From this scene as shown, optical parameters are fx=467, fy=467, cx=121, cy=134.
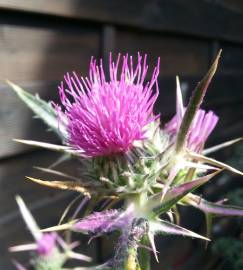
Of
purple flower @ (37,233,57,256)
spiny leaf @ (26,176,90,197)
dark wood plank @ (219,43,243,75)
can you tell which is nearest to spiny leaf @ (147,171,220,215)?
spiny leaf @ (26,176,90,197)

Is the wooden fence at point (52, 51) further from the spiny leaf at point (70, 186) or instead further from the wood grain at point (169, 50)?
the spiny leaf at point (70, 186)

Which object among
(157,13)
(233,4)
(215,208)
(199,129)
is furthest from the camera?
(233,4)

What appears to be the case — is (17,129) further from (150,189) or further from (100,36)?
(150,189)

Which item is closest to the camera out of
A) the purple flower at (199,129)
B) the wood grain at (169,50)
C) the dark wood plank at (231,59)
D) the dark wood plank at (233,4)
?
the purple flower at (199,129)

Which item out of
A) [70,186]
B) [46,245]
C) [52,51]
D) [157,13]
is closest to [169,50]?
[157,13]

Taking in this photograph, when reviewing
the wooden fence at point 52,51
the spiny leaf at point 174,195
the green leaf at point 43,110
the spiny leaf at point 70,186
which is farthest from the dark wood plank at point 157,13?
the spiny leaf at point 174,195

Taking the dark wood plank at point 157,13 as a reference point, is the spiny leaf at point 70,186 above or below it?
below

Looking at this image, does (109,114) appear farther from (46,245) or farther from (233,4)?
(233,4)

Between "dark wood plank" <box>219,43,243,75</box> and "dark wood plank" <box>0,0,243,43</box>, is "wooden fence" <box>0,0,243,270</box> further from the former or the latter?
"dark wood plank" <box>219,43,243,75</box>
